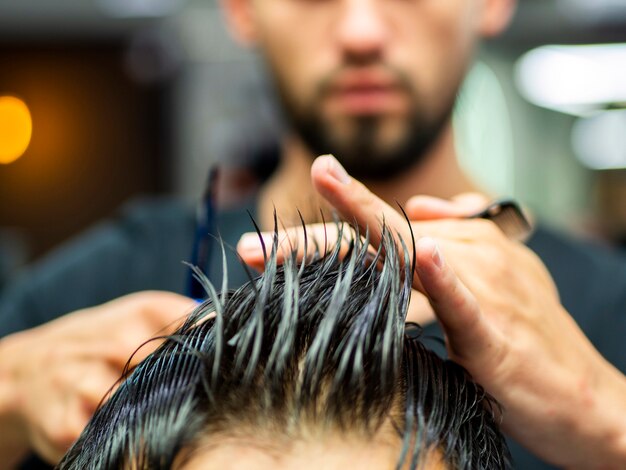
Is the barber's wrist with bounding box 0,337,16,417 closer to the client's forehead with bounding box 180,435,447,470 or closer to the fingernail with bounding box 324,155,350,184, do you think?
the client's forehead with bounding box 180,435,447,470

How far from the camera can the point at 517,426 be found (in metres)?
0.77

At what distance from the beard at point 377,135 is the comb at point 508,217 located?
0.53m

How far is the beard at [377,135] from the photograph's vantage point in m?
1.38

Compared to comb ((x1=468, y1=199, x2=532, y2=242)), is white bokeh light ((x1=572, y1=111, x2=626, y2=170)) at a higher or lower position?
lower

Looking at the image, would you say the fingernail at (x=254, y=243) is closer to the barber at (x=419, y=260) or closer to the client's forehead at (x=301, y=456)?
the barber at (x=419, y=260)

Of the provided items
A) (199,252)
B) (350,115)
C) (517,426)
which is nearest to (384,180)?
(350,115)

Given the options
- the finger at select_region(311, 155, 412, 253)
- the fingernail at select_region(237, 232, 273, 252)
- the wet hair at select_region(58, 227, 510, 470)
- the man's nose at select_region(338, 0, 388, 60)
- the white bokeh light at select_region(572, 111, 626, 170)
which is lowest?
the white bokeh light at select_region(572, 111, 626, 170)

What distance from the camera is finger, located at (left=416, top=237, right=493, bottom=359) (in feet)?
2.11

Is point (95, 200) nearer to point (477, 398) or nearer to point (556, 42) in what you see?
point (556, 42)

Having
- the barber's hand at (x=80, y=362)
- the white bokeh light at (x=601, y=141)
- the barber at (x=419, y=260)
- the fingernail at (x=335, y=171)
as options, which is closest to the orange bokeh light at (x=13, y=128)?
the white bokeh light at (x=601, y=141)

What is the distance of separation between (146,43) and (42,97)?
42.0 inches

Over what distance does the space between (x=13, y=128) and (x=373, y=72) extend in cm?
565

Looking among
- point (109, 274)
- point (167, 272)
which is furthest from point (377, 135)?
point (109, 274)

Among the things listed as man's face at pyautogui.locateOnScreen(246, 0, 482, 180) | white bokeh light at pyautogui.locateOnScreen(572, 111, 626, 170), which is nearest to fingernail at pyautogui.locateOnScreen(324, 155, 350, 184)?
man's face at pyautogui.locateOnScreen(246, 0, 482, 180)
